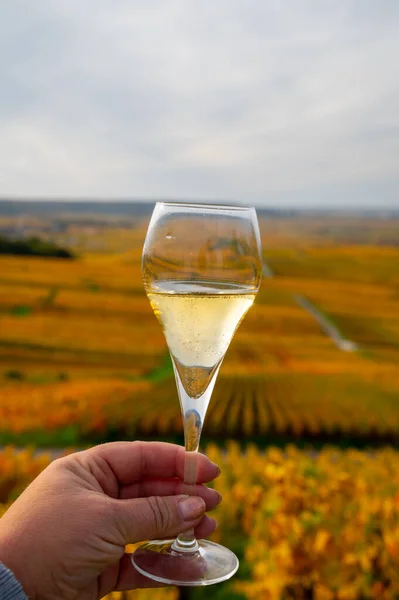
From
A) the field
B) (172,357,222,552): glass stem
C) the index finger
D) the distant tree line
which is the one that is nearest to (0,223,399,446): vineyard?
the field

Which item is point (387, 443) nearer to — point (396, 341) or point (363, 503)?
point (363, 503)

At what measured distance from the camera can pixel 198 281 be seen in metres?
2.05

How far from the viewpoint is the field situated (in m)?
4.65

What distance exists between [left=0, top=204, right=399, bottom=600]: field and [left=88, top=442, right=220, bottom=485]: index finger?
815 mm

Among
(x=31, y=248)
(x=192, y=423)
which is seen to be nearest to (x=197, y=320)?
(x=192, y=423)

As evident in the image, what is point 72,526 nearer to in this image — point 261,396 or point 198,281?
point 198,281

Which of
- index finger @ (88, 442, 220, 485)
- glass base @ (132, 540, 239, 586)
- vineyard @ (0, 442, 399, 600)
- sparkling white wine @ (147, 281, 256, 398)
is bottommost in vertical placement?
vineyard @ (0, 442, 399, 600)

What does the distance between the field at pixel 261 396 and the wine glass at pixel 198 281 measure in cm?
27

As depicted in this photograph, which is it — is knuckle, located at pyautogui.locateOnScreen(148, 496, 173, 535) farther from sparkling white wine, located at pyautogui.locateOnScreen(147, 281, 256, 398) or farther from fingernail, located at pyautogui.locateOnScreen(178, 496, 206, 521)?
sparkling white wine, located at pyautogui.locateOnScreen(147, 281, 256, 398)

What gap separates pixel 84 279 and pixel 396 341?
20761 mm

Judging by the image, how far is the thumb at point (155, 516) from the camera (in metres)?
2.19

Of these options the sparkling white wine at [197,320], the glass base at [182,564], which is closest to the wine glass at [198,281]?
the sparkling white wine at [197,320]

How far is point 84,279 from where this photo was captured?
50.7m

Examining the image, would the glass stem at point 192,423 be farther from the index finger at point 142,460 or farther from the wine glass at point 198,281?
the index finger at point 142,460
